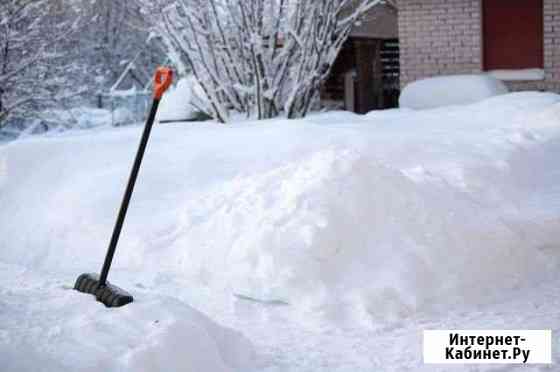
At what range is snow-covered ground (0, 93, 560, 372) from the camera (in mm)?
4305

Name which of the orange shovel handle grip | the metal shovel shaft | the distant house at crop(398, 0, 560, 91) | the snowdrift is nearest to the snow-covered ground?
the snowdrift

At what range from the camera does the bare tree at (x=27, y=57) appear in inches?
646

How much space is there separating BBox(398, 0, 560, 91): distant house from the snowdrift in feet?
14.7

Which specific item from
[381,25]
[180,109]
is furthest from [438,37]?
[180,109]

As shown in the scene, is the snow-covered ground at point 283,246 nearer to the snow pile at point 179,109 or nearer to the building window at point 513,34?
the building window at point 513,34

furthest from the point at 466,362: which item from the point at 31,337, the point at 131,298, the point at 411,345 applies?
the point at 31,337

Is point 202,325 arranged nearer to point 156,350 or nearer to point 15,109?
point 156,350

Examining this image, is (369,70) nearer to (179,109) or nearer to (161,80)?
(179,109)

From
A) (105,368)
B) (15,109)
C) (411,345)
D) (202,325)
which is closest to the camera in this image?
(105,368)

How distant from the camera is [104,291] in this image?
15.1ft

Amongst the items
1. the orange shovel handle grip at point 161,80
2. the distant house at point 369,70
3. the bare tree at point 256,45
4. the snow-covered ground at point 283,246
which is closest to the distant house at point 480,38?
the bare tree at point 256,45

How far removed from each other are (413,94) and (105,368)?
9.46 metres

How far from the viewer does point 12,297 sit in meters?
4.55

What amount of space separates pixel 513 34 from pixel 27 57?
29.5 feet
